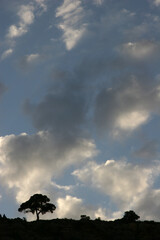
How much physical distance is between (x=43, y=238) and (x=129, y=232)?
12.1 meters

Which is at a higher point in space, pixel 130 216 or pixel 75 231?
pixel 130 216

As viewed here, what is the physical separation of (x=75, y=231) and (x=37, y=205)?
119 feet

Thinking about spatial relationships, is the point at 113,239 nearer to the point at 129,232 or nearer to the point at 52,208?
the point at 129,232

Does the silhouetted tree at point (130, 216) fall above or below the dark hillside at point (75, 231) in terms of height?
above

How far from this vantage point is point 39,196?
78.2 m

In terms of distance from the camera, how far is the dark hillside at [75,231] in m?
39.2

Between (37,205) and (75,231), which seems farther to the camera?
(37,205)

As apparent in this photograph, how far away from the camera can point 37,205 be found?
77125 millimetres

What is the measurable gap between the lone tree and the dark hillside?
93.8 ft

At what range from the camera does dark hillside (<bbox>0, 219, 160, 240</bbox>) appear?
39.2 m

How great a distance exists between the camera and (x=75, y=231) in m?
42.7

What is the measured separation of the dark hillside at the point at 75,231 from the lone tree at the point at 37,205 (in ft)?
93.8

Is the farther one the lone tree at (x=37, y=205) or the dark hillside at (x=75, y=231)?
the lone tree at (x=37, y=205)

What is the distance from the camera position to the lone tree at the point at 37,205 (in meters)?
→ 77.1
